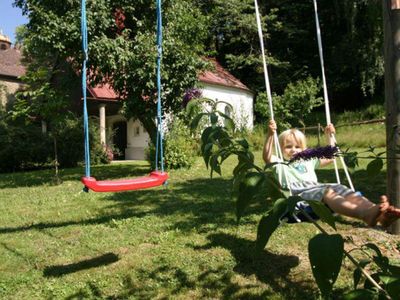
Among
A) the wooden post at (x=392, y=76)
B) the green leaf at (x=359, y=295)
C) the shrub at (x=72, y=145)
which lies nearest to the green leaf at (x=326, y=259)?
the green leaf at (x=359, y=295)

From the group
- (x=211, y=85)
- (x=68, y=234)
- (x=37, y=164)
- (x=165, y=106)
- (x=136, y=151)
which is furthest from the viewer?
(x=211, y=85)

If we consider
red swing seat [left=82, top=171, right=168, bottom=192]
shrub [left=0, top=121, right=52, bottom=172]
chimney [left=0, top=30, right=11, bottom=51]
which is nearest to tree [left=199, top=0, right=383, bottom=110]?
shrub [left=0, top=121, right=52, bottom=172]

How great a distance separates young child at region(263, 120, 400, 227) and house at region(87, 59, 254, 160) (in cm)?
1357

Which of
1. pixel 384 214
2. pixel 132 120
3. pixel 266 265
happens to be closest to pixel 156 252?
pixel 266 265

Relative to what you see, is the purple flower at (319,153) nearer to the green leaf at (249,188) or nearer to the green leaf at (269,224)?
the green leaf at (249,188)

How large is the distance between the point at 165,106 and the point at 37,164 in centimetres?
736

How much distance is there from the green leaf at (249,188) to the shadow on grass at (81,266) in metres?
3.48

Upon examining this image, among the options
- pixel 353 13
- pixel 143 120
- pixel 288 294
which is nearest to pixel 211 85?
pixel 353 13

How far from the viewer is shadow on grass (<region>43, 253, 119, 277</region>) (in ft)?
13.7

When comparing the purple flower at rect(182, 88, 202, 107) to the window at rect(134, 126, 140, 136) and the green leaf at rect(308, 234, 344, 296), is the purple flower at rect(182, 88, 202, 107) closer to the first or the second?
the green leaf at rect(308, 234, 344, 296)

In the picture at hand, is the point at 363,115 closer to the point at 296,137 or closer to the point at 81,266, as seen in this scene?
the point at 296,137

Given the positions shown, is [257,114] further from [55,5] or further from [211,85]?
[55,5]

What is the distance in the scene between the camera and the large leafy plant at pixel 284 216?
2.82ft

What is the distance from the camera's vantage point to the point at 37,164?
16.0 m
